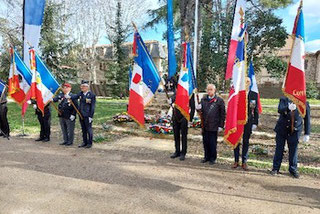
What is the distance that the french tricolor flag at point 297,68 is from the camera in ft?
14.6

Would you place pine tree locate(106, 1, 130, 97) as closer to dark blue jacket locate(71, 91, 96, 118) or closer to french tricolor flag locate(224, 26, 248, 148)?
dark blue jacket locate(71, 91, 96, 118)

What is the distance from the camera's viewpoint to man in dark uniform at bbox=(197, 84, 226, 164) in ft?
18.2

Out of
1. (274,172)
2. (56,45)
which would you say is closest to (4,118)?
(274,172)

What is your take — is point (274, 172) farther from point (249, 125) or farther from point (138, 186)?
point (138, 186)

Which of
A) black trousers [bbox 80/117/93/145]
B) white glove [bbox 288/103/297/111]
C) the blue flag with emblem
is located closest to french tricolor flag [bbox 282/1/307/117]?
white glove [bbox 288/103/297/111]

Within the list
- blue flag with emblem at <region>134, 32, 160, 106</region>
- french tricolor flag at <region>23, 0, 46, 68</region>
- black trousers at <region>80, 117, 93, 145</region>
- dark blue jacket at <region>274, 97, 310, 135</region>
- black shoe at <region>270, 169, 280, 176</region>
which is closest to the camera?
dark blue jacket at <region>274, 97, 310, 135</region>

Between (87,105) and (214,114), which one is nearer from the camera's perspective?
(214,114)

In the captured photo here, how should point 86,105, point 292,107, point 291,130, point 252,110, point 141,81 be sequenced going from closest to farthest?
point 292,107
point 291,130
point 252,110
point 141,81
point 86,105

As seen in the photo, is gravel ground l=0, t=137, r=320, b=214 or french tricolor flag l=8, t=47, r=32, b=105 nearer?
gravel ground l=0, t=137, r=320, b=214

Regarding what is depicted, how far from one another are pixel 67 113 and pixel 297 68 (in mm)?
5760

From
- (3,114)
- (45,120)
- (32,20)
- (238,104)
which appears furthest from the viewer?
(32,20)

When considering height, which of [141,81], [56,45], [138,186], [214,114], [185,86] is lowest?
[138,186]

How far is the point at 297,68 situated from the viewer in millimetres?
4516

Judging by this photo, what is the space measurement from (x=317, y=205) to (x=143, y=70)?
443 centimetres
